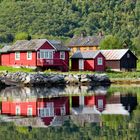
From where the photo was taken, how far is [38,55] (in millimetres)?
77562

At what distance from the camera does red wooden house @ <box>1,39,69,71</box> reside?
7756 cm

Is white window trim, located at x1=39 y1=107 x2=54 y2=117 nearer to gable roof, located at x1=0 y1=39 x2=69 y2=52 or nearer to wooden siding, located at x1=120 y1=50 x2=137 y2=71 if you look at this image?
gable roof, located at x1=0 y1=39 x2=69 y2=52

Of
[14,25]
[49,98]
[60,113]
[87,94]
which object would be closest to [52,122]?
[60,113]

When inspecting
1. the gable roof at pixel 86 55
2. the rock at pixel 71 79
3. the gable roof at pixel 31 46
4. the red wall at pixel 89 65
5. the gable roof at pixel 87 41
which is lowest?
the rock at pixel 71 79

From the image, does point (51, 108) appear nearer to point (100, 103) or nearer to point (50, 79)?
point (100, 103)

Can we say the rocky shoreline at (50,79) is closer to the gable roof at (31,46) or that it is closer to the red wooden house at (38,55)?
the red wooden house at (38,55)

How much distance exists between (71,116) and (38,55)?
4370cm

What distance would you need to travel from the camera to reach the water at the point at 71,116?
27797mm

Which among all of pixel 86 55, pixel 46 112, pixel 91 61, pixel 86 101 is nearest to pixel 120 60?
pixel 91 61

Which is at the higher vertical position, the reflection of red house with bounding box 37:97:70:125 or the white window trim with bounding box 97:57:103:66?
the white window trim with bounding box 97:57:103:66

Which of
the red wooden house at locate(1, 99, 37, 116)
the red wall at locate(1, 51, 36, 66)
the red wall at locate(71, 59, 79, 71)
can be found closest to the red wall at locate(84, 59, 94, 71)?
the red wall at locate(71, 59, 79, 71)

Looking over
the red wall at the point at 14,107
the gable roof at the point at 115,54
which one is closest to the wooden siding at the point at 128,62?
the gable roof at the point at 115,54

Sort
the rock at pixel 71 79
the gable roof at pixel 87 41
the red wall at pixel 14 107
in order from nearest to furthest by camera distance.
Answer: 1. the red wall at pixel 14 107
2. the rock at pixel 71 79
3. the gable roof at pixel 87 41

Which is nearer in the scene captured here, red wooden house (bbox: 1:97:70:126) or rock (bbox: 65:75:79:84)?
red wooden house (bbox: 1:97:70:126)
